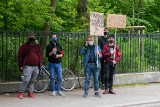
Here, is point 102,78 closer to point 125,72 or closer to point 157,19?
point 125,72

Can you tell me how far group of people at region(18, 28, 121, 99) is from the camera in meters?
12.5

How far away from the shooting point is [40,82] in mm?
13820

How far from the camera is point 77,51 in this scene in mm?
15109

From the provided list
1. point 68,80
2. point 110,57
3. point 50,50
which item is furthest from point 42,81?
point 110,57

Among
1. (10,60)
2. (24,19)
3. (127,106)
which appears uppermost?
(24,19)

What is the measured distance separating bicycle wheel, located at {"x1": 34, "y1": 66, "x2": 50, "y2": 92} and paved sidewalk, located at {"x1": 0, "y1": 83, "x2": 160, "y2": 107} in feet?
0.84

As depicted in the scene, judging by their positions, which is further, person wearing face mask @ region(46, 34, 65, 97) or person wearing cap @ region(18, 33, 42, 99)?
person wearing face mask @ region(46, 34, 65, 97)

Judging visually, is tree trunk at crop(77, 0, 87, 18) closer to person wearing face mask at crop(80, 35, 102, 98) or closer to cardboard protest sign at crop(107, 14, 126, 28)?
cardboard protest sign at crop(107, 14, 126, 28)

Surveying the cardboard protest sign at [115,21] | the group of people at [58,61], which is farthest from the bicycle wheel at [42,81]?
the cardboard protest sign at [115,21]

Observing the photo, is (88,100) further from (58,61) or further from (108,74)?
(58,61)

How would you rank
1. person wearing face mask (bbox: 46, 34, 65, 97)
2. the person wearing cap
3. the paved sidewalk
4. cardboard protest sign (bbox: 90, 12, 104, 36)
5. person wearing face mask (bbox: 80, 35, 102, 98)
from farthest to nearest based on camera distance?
cardboard protest sign (bbox: 90, 12, 104, 36), person wearing face mask (bbox: 46, 34, 65, 97), person wearing face mask (bbox: 80, 35, 102, 98), the person wearing cap, the paved sidewalk

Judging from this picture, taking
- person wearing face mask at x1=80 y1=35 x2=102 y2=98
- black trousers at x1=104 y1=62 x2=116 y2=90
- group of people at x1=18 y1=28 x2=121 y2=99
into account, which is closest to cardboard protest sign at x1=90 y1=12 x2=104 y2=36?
group of people at x1=18 y1=28 x2=121 y2=99

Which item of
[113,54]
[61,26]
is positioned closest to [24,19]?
[113,54]

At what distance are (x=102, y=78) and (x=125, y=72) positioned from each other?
7.16ft
